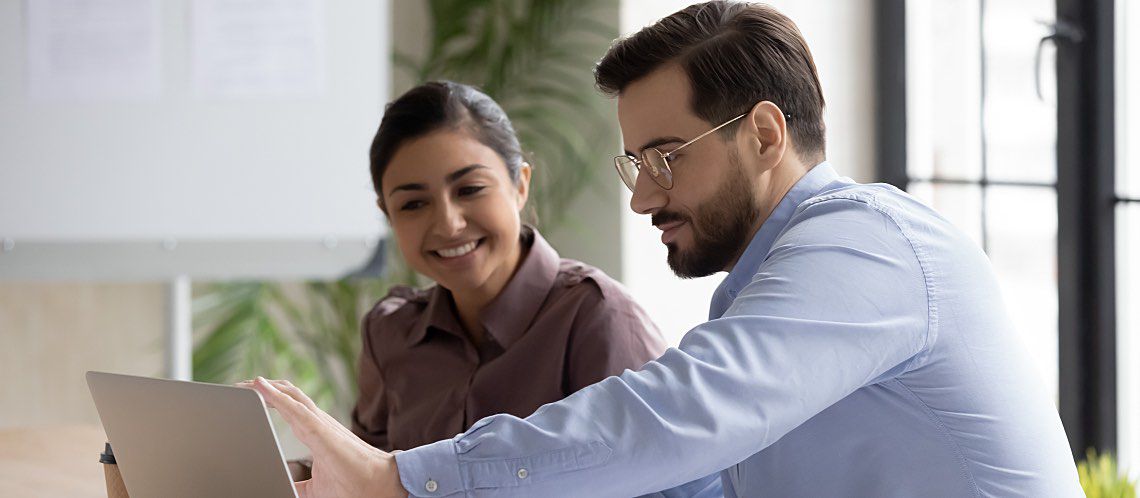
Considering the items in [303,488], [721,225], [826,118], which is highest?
[826,118]

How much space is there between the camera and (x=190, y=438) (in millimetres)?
920

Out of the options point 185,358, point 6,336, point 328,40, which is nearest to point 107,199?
point 185,358

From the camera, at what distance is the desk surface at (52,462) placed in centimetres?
159

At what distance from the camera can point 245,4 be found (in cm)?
243

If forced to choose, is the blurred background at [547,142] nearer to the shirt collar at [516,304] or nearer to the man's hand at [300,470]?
the shirt collar at [516,304]

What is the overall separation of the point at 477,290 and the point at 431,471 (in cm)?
80

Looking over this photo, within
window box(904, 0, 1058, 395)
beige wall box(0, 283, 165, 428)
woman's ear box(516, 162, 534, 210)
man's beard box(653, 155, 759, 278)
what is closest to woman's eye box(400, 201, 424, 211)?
woman's ear box(516, 162, 534, 210)

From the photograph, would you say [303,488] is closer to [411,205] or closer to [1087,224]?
[411,205]

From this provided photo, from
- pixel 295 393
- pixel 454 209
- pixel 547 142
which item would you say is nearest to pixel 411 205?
pixel 454 209

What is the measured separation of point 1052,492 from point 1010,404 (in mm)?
95

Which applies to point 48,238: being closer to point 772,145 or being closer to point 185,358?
point 185,358

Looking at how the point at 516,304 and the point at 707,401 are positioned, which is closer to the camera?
the point at 707,401

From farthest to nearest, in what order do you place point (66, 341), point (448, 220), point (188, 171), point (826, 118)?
point (66, 341) < point (826, 118) < point (188, 171) < point (448, 220)

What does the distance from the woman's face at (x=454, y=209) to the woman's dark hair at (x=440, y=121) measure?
1 centimetres
